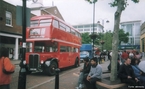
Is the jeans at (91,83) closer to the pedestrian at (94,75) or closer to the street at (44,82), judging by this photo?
the pedestrian at (94,75)

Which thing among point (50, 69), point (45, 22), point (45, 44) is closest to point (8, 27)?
point (45, 22)

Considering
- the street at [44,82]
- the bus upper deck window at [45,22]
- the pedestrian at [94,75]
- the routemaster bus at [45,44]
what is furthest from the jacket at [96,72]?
the bus upper deck window at [45,22]

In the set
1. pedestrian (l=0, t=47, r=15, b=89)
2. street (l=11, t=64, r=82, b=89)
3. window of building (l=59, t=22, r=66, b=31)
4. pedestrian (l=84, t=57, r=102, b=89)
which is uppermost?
window of building (l=59, t=22, r=66, b=31)

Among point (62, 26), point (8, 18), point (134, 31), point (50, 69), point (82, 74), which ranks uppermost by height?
point (134, 31)

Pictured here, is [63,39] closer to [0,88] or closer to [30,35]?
[30,35]

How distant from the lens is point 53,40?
10.6 meters

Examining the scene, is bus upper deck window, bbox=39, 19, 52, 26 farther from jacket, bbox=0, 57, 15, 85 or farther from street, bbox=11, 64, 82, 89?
jacket, bbox=0, 57, 15, 85

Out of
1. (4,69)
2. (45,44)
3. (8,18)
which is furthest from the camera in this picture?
(8,18)

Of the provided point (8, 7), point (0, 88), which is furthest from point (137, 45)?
point (0, 88)

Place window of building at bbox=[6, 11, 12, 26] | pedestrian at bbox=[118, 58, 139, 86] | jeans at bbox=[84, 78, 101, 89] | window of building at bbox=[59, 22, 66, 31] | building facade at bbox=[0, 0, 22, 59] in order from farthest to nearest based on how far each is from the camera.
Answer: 1. window of building at bbox=[6, 11, 12, 26]
2. building facade at bbox=[0, 0, 22, 59]
3. window of building at bbox=[59, 22, 66, 31]
4. jeans at bbox=[84, 78, 101, 89]
5. pedestrian at bbox=[118, 58, 139, 86]

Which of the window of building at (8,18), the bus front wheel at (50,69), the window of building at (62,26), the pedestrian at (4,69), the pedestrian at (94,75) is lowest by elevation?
the bus front wheel at (50,69)

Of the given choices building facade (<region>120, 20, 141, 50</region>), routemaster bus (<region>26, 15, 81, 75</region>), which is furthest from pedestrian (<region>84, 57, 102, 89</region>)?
building facade (<region>120, 20, 141, 50</region>)

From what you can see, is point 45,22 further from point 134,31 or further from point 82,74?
point 134,31

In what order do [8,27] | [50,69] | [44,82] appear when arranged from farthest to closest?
[8,27] → [50,69] → [44,82]
